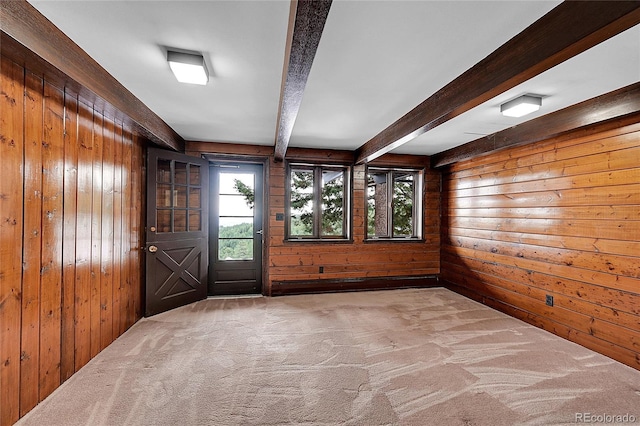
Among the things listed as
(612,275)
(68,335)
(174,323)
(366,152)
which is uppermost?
(366,152)

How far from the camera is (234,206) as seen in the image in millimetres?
4453

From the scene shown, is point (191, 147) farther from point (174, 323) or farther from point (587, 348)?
point (587, 348)

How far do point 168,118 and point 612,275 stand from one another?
4.70 meters

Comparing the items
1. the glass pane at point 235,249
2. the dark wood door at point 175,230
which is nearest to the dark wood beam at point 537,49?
the dark wood door at point 175,230

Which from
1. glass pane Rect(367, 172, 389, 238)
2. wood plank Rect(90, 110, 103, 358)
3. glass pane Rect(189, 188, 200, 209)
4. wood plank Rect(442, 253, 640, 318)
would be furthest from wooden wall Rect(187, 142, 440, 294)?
wood plank Rect(90, 110, 103, 358)

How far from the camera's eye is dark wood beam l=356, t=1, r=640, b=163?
48.4 inches

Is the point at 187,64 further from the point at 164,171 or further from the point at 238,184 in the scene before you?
the point at 238,184

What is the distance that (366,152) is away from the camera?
419 centimetres

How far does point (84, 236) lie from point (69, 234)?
18cm

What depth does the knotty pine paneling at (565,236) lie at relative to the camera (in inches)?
98.7

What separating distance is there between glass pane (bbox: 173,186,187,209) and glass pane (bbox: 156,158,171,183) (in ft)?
0.59

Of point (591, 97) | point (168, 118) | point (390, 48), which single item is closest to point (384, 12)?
point (390, 48)

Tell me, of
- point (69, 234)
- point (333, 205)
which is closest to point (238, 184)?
point (333, 205)

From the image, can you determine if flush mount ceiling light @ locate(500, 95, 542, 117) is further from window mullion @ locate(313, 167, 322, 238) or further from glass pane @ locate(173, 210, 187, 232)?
glass pane @ locate(173, 210, 187, 232)
